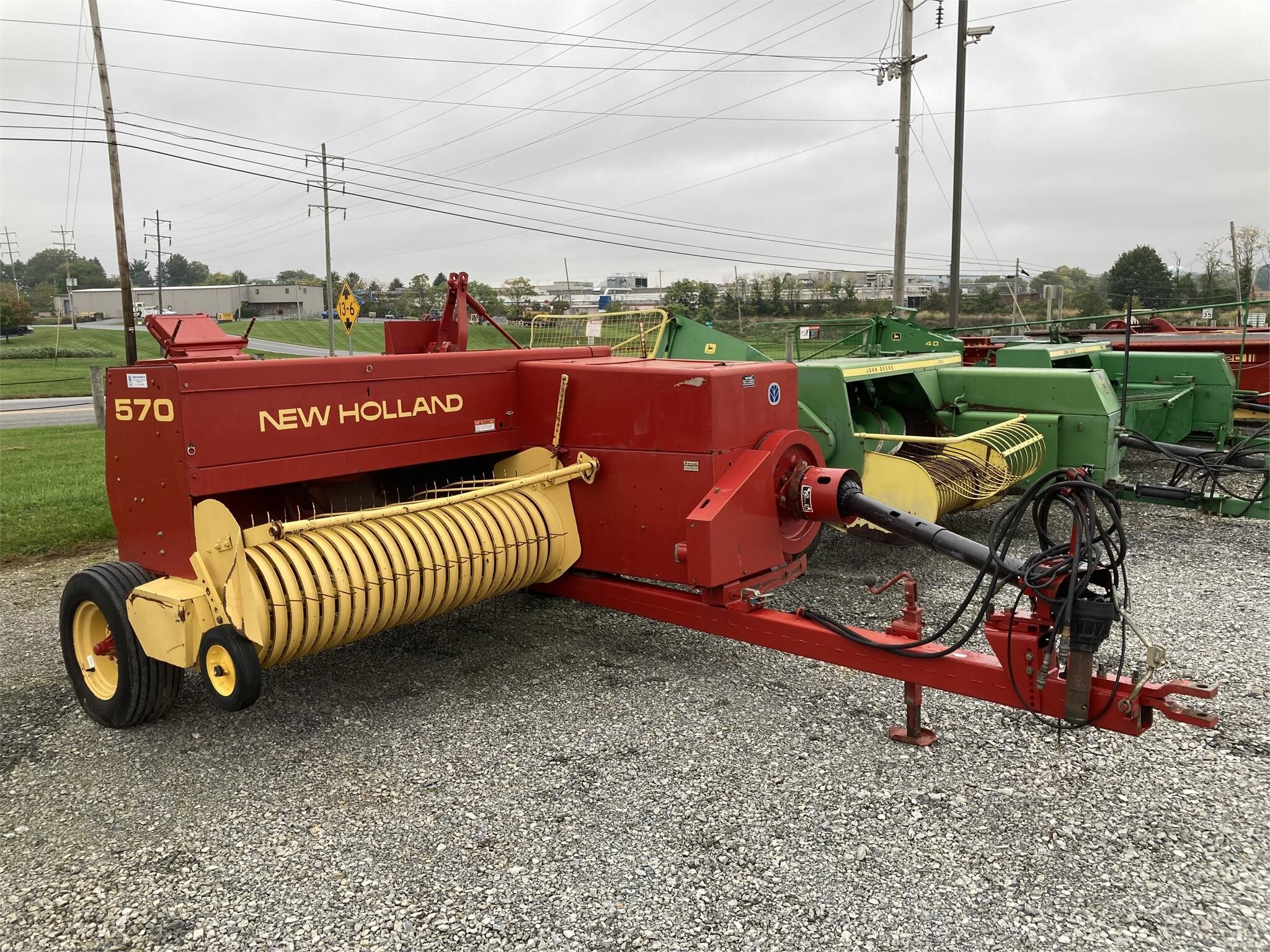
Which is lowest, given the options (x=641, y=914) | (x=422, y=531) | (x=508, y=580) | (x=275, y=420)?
(x=641, y=914)

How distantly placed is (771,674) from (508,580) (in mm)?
1377

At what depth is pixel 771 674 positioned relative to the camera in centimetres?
475

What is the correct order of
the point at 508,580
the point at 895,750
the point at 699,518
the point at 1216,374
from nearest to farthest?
the point at 895,750
the point at 699,518
the point at 508,580
the point at 1216,374

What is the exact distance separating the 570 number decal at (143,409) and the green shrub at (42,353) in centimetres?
4055

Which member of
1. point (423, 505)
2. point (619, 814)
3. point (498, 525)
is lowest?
point (619, 814)

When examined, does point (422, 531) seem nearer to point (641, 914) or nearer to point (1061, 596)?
point (641, 914)

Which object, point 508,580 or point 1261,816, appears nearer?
point 1261,816

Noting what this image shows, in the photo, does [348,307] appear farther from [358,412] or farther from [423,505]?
[423,505]

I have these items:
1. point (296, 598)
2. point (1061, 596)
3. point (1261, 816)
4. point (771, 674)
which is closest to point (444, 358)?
point (296, 598)

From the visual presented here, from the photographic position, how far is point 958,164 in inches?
744

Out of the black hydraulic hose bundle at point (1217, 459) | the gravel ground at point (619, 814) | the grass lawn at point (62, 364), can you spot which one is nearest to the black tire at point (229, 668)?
the gravel ground at point (619, 814)

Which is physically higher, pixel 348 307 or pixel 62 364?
pixel 348 307

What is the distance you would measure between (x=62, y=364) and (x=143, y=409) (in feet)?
131

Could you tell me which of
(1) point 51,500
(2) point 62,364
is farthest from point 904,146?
(2) point 62,364
